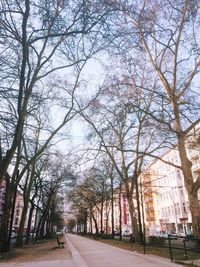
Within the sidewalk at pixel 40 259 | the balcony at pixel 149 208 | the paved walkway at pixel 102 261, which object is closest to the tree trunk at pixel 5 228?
the sidewalk at pixel 40 259

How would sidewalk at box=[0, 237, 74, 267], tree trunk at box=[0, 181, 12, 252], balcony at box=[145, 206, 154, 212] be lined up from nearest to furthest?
1. sidewalk at box=[0, 237, 74, 267]
2. tree trunk at box=[0, 181, 12, 252]
3. balcony at box=[145, 206, 154, 212]

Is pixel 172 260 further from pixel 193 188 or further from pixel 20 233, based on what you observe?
pixel 20 233

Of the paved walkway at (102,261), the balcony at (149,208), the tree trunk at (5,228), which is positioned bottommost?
the paved walkway at (102,261)

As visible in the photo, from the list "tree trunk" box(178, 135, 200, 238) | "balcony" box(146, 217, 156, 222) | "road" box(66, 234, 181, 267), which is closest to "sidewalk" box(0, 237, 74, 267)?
"road" box(66, 234, 181, 267)

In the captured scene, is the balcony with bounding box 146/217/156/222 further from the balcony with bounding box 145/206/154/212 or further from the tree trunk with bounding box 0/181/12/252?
the tree trunk with bounding box 0/181/12/252

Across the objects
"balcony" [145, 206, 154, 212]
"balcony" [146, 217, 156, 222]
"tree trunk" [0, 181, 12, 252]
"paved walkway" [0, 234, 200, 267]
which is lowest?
"paved walkway" [0, 234, 200, 267]

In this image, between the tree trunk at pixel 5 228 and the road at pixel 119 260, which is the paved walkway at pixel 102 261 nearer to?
the road at pixel 119 260

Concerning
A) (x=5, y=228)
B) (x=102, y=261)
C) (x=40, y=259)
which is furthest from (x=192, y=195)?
(x=5, y=228)

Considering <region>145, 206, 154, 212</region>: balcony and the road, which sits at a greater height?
<region>145, 206, 154, 212</region>: balcony

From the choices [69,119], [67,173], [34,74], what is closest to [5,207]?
[69,119]

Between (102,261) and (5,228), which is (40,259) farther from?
(5,228)

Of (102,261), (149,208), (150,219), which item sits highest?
(149,208)

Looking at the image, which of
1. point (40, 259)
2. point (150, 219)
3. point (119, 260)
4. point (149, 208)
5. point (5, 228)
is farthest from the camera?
point (149, 208)

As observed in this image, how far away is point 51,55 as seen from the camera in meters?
14.1
